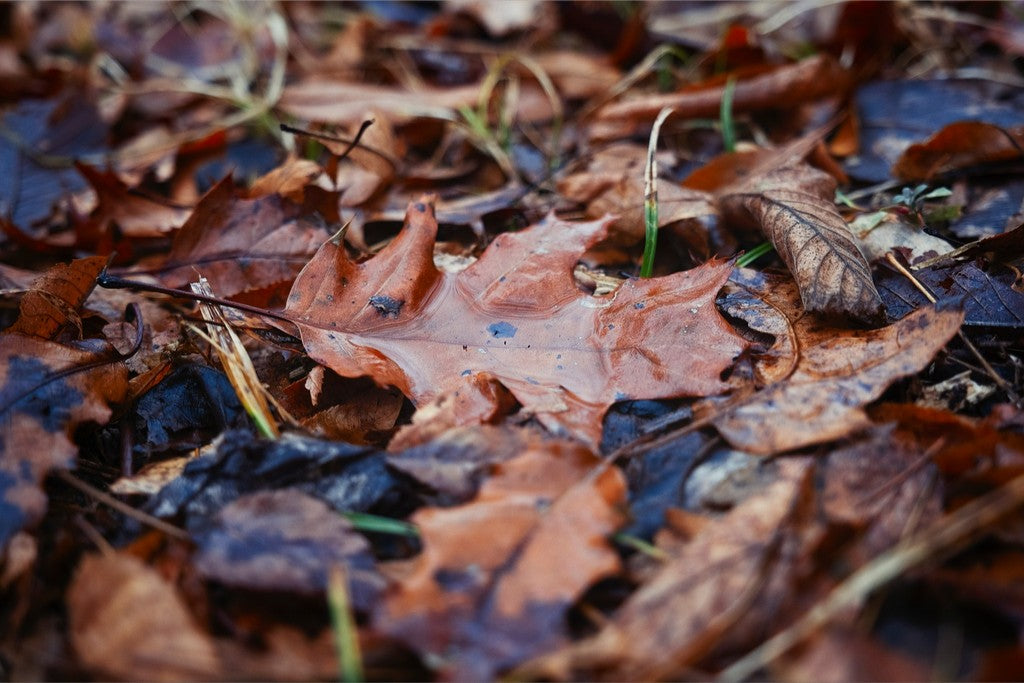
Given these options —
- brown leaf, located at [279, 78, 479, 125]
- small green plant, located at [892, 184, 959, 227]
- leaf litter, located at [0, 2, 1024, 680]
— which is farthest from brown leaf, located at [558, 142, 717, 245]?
brown leaf, located at [279, 78, 479, 125]

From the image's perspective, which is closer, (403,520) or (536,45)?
(403,520)

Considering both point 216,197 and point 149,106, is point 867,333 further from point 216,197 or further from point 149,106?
point 149,106

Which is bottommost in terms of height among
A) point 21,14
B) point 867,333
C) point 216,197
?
point 867,333

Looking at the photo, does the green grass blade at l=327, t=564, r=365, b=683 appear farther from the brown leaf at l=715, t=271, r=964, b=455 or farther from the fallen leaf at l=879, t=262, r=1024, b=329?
the fallen leaf at l=879, t=262, r=1024, b=329

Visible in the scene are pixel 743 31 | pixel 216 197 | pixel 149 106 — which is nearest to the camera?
pixel 216 197

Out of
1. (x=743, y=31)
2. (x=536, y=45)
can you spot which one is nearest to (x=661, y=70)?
(x=743, y=31)

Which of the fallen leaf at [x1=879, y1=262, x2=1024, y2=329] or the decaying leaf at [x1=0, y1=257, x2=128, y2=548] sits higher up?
the decaying leaf at [x1=0, y1=257, x2=128, y2=548]
